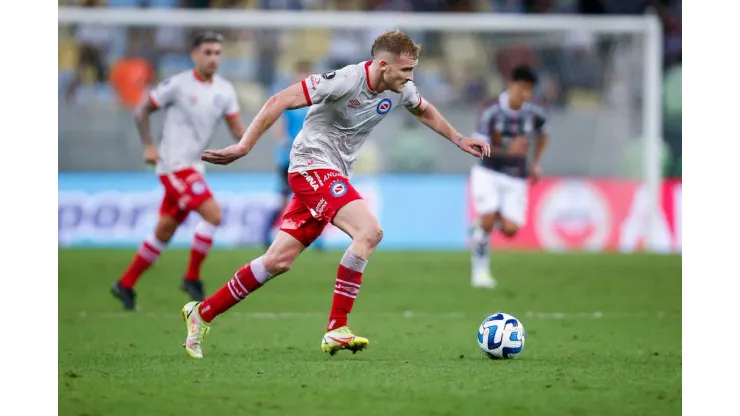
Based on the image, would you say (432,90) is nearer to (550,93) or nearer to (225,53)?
(550,93)

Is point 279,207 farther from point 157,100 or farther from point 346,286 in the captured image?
point 346,286

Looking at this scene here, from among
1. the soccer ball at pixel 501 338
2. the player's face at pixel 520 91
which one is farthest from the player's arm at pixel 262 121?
the player's face at pixel 520 91

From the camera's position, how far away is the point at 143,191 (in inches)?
762

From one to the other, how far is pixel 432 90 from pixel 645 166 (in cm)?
388

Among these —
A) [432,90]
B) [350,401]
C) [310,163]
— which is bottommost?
[350,401]

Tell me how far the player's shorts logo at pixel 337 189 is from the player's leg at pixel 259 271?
26 centimetres

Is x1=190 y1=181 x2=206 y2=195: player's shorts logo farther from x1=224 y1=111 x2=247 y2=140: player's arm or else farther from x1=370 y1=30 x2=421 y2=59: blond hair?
x1=370 y1=30 x2=421 y2=59: blond hair

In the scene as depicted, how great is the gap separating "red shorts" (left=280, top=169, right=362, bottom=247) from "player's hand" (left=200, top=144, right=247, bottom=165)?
2.55 ft

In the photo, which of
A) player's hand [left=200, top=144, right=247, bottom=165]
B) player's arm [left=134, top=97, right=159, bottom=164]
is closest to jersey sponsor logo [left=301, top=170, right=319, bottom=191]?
player's hand [left=200, top=144, right=247, bottom=165]

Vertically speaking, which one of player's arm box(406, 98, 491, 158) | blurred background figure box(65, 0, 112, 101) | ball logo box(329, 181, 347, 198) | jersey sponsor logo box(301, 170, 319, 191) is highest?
blurred background figure box(65, 0, 112, 101)

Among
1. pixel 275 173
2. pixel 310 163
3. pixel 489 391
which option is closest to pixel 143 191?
pixel 275 173

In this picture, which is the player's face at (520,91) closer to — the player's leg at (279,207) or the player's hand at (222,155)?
the player's leg at (279,207)

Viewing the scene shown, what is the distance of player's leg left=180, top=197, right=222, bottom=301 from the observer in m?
11.4

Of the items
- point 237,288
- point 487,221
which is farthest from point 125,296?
point 487,221
